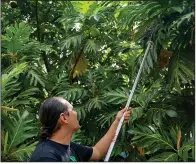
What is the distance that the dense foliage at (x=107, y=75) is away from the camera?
234 centimetres

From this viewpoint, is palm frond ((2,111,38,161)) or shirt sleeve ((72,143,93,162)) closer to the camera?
shirt sleeve ((72,143,93,162))

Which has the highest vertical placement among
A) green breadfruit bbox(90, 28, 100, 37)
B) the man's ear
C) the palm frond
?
the man's ear

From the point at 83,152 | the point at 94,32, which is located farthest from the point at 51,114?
the point at 94,32

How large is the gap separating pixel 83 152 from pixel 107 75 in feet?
4.48

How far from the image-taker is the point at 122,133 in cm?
257

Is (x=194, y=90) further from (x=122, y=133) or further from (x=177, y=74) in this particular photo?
(x=122, y=133)

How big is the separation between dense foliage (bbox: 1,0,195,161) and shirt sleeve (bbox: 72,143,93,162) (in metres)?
0.47

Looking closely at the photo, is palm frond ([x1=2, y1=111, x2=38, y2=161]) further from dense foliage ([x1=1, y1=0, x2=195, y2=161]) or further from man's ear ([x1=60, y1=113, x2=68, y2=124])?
man's ear ([x1=60, y1=113, x2=68, y2=124])

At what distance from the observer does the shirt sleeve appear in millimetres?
1884

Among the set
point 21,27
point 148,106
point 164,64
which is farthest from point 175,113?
point 21,27

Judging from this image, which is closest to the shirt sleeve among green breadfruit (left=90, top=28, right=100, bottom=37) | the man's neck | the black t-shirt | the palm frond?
the black t-shirt

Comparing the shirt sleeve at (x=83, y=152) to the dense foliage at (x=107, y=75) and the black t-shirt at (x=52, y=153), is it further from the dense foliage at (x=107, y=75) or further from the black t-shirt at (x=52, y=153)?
the dense foliage at (x=107, y=75)

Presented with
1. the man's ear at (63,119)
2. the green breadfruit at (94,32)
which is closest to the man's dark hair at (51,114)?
the man's ear at (63,119)

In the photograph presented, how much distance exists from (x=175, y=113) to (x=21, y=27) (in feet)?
4.65
